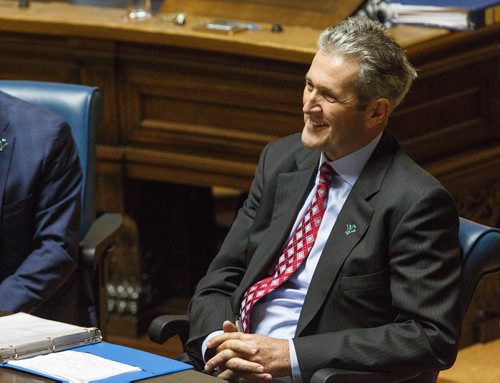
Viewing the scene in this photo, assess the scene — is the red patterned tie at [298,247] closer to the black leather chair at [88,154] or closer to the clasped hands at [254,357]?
the clasped hands at [254,357]

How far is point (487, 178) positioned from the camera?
439 centimetres

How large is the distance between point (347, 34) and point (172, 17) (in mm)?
1914

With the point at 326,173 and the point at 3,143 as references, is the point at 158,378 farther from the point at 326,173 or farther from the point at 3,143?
the point at 3,143

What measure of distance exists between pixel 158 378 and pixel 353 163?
81 cm

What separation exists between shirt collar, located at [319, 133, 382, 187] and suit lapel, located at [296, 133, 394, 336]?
22 millimetres

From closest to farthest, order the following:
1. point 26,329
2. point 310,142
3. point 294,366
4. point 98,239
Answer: point 26,329, point 294,366, point 310,142, point 98,239

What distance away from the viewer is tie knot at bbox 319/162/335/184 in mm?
2811

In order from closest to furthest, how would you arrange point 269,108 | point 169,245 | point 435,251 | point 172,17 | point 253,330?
1. point 435,251
2. point 253,330
3. point 269,108
4. point 172,17
5. point 169,245

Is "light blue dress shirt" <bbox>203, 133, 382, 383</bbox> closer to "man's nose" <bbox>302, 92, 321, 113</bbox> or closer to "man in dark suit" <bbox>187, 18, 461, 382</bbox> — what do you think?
"man in dark suit" <bbox>187, 18, 461, 382</bbox>

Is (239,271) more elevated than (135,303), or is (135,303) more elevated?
(239,271)

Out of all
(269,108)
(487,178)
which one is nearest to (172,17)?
(269,108)

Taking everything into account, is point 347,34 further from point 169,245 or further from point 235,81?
point 169,245

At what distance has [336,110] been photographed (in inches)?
106

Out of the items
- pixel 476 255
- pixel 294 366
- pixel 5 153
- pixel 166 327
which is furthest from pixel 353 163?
pixel 5 153
